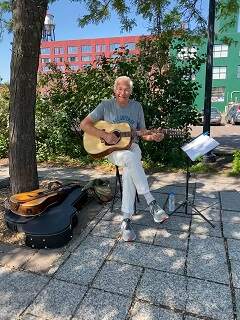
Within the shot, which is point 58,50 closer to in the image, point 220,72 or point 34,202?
point 220,72

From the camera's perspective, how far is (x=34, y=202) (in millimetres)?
3543

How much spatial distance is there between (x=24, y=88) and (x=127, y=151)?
1.51 m

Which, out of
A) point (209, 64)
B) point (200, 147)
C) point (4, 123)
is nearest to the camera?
point (200, 147)

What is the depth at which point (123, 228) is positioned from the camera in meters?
3.50

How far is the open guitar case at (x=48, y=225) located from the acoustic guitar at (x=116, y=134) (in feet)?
2.41

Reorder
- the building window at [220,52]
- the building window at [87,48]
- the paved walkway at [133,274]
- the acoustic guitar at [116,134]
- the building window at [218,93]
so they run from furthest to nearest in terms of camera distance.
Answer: the building window at [87,48] < the building window at [218,93] < the building window at [220,52] < the acoustic guitar at [116,134] < the paved walkway at [133,274]

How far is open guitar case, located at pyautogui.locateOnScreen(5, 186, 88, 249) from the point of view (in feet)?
10.7

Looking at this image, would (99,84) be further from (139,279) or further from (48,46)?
(48,46)

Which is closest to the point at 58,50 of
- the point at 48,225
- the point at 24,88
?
the point at 24,88

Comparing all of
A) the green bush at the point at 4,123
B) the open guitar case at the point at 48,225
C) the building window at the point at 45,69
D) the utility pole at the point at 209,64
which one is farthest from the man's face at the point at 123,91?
the green bush at the point at 4,123

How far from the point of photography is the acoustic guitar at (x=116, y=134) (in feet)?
12.5

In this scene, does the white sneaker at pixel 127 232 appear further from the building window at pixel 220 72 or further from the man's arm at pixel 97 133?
the building window at pixel 220 72

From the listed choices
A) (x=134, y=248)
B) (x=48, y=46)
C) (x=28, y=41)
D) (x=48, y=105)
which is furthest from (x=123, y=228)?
(x=48, y=46)

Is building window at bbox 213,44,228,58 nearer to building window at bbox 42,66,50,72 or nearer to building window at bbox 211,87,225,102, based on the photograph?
building window at bbox 211,87,225,102
